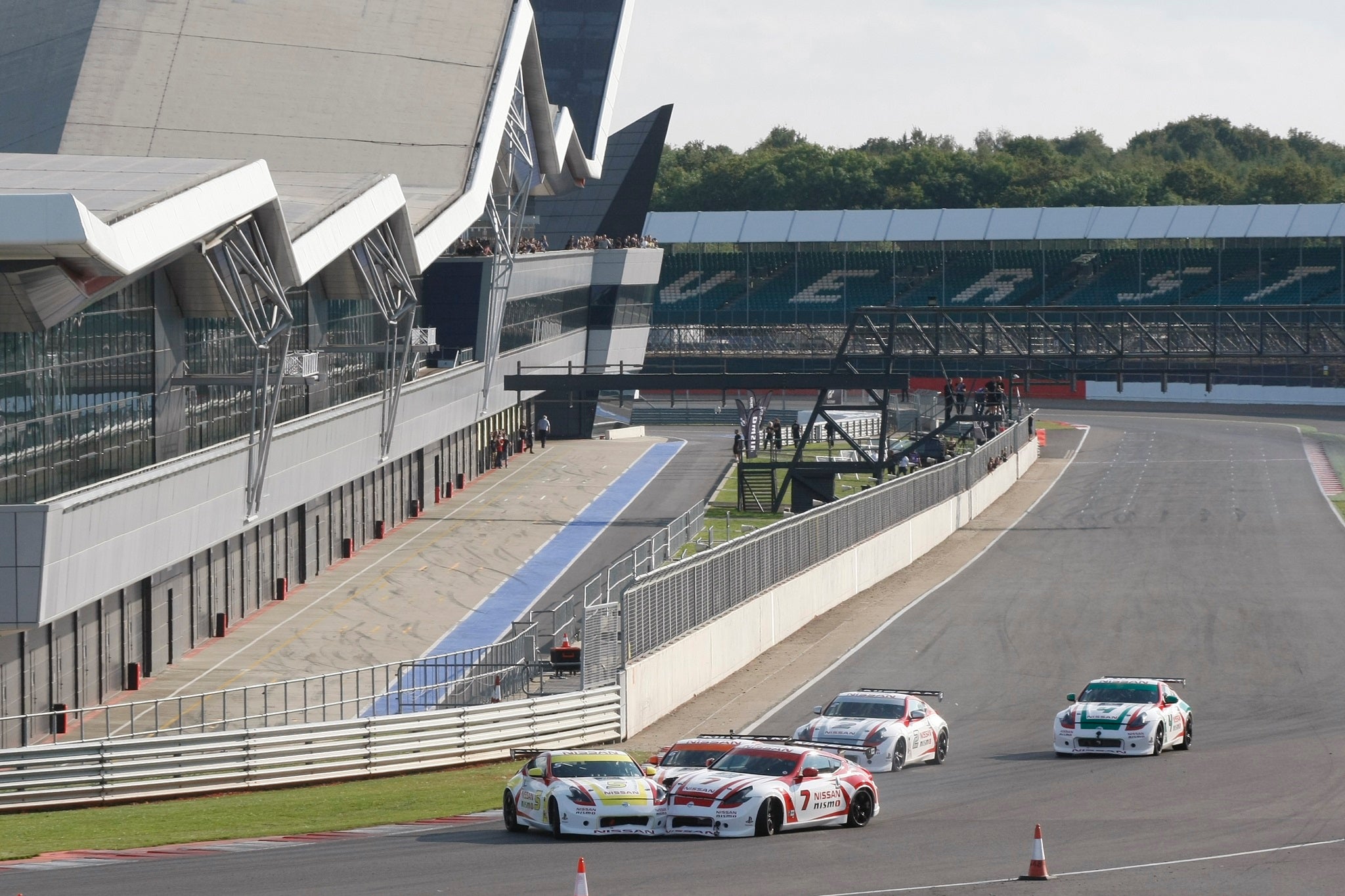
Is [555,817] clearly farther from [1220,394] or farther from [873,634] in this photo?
[1220,394]

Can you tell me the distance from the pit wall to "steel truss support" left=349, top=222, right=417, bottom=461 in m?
15.2

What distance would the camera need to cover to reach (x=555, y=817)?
21078 millimetres

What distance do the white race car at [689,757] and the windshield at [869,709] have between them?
525 cm

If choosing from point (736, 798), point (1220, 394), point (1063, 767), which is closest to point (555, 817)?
point (736, 798)

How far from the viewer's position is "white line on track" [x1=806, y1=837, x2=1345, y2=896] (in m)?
17.2

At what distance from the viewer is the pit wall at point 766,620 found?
32812 millimetres

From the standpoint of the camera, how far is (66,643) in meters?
34.5

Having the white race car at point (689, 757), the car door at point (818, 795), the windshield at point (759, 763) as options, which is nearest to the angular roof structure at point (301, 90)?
the white race car at point (689, 757)

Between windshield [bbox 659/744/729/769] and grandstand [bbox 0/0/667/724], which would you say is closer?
windshield [bbox 659/744/729/769]

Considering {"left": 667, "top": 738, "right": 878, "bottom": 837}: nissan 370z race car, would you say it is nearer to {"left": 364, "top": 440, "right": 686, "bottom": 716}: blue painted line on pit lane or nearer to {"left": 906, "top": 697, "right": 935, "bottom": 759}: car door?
{"left": 906, "top": 697, "right": 935, "bottom": 759}: car door

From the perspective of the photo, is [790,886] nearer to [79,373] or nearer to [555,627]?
[555,627]

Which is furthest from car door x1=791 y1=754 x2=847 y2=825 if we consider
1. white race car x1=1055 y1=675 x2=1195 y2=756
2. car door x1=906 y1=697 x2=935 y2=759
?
white race car x1=1055 y1=675 x2=1195 y2=756

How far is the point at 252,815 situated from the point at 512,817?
438 cm

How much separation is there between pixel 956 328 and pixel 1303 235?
62.6 m
